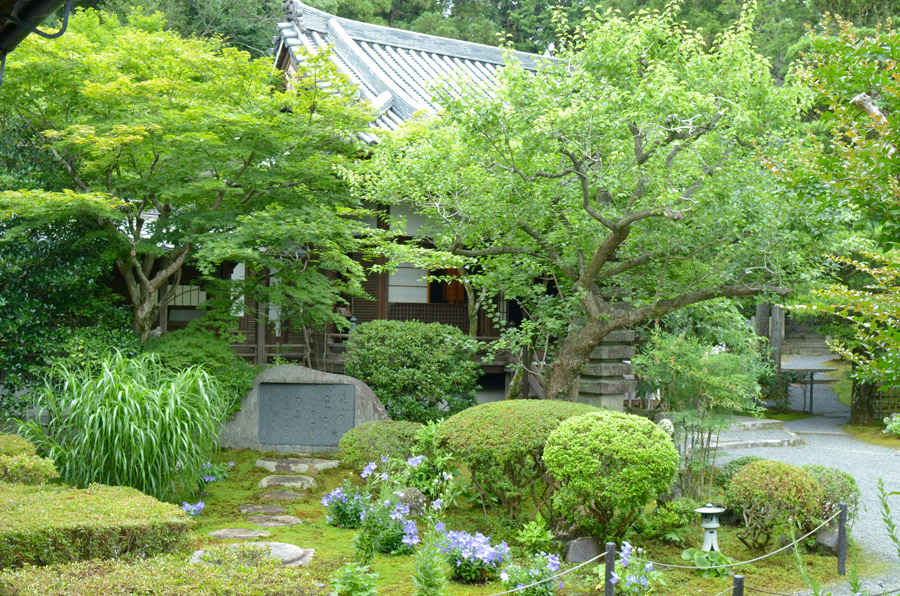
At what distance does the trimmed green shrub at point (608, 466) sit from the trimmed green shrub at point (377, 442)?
2.58m

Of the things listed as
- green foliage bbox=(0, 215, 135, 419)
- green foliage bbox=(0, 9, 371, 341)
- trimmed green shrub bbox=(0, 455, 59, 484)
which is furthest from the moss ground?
green foliage bbox=(0, 9, 371, 341)

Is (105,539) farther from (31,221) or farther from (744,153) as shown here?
(744,153)

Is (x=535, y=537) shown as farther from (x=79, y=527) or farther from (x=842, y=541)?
(x=79, y=527)

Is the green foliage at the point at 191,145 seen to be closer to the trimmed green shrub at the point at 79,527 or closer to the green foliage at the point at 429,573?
the trimmed green shrub at the point at 79,527

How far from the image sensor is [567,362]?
955 centimetres

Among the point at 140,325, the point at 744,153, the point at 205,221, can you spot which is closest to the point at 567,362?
the point at 744,153

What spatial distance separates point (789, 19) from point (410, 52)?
9590 millimetres

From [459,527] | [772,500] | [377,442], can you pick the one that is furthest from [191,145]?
[772,500]

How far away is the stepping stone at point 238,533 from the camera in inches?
277

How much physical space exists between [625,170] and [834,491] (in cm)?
398

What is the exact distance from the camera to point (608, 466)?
641cm

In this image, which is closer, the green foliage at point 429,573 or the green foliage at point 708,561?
the green foliage at point 429,573

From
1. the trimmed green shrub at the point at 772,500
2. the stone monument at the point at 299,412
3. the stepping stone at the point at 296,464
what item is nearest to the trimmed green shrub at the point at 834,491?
the trimmed green shrub at the point at 772,500

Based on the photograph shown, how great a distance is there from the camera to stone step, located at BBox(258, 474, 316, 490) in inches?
366
